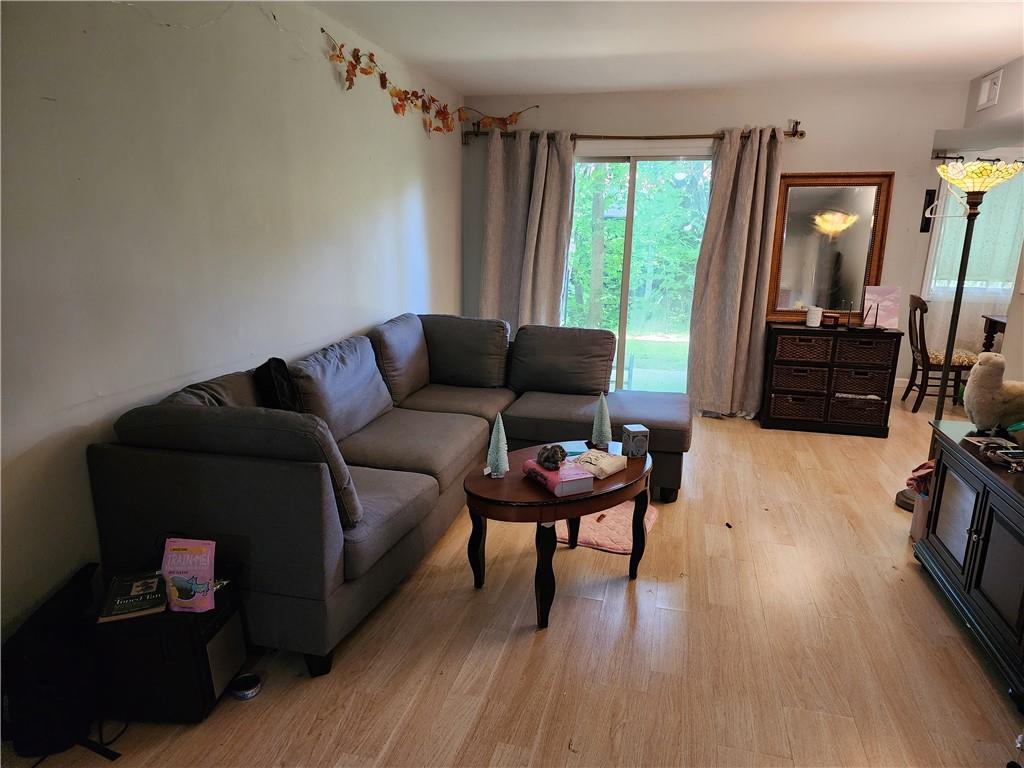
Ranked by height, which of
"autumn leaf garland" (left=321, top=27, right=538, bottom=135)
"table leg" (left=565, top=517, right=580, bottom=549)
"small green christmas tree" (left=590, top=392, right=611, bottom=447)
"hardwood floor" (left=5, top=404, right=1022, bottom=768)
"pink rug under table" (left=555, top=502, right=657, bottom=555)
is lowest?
"hardwood floor" (left=5, top=404, right=1022, bottom=768)

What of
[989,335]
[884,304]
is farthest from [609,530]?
[989,335]

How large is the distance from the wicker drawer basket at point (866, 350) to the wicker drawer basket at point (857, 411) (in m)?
0.27

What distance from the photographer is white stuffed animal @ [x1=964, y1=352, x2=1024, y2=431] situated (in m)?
2.26

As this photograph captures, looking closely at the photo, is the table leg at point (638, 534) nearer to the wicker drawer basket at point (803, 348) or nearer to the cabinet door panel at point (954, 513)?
the cabinet door panel at point (954, 513)

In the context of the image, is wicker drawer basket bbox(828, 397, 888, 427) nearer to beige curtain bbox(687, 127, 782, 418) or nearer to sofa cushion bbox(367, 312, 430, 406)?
beige curtain bbox(687, 127, 782, 418)

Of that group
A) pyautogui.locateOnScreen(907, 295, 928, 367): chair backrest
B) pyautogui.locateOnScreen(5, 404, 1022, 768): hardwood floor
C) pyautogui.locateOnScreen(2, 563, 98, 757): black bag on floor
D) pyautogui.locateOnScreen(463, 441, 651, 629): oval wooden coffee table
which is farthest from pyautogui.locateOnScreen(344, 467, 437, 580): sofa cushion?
pyautogui.locateOnScreen(907, 295, 928, 367): chair backrest

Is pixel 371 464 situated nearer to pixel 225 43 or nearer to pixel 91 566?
Answer: pixel 91 566

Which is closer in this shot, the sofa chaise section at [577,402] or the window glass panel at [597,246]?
the sofa chaise section at [577,402]

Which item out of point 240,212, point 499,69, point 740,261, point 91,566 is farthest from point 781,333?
point 91,566

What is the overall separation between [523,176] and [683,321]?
166cm

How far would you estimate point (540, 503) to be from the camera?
1988 millimetres

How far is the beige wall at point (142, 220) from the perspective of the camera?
1.66 metres

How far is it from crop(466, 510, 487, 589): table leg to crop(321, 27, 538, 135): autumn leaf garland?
2.36m

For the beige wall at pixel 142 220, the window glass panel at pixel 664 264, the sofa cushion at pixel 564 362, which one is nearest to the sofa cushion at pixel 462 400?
the sofa cushion at pixel 564 362
